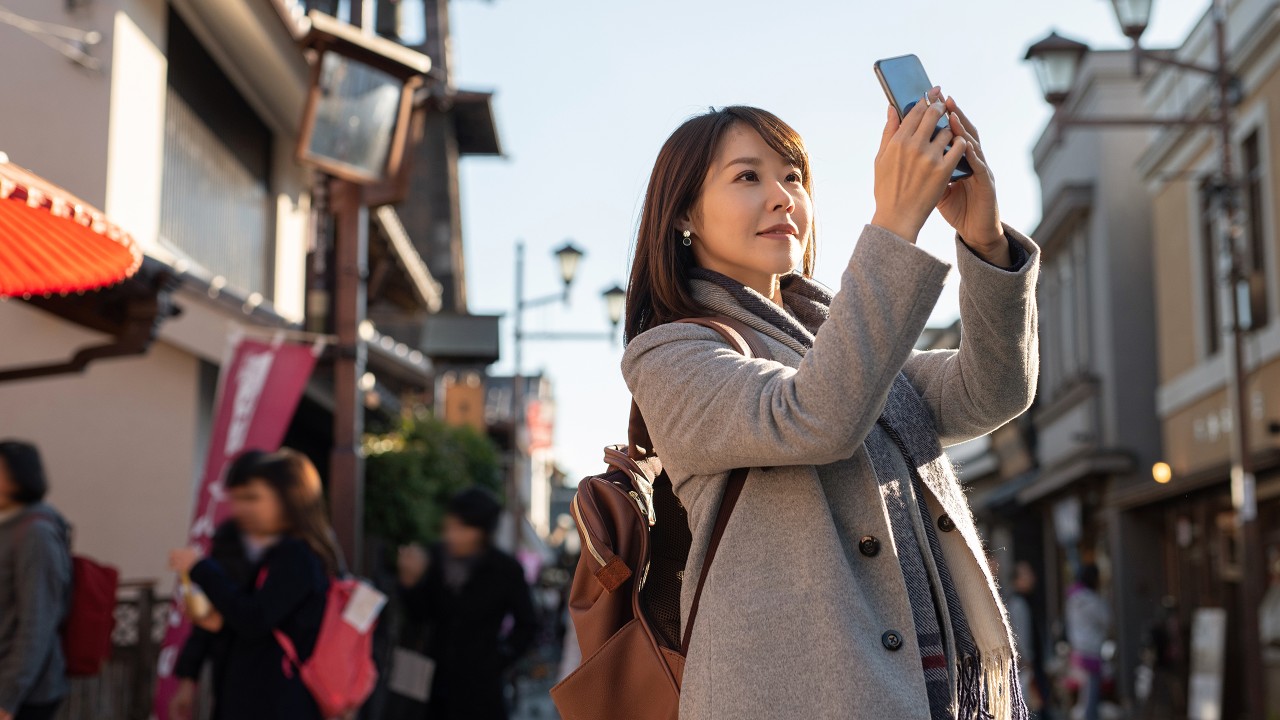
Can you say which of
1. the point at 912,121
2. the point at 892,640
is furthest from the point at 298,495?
the point at 912,121

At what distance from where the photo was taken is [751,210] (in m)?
2.54

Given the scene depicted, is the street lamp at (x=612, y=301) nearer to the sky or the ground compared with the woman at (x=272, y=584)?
nearer to the sky

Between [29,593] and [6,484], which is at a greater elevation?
[6,484]

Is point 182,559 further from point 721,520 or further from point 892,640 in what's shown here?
point 892,640

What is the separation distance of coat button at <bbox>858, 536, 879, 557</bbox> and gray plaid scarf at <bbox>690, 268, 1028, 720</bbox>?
5 cm

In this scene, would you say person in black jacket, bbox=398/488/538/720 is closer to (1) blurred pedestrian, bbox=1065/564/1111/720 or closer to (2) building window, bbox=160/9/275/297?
(2) building window, bbox=160/9/275/297

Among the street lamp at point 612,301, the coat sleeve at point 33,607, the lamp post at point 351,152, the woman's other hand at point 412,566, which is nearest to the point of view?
the coat sleeve at point 33,607

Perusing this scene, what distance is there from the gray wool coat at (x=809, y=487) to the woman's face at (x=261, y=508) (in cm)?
411

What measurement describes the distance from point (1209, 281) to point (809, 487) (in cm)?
2018

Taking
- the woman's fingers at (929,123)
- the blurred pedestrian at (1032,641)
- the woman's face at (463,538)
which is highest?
the woman's fingers at (929,123)

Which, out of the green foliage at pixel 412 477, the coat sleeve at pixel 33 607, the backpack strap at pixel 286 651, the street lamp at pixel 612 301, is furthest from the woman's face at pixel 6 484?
the street lamp at pixel 612 301

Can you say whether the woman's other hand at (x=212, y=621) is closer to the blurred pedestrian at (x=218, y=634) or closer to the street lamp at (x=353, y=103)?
the blurred pedestrian at (x=218, y=634)

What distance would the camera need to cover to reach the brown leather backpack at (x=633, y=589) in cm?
241

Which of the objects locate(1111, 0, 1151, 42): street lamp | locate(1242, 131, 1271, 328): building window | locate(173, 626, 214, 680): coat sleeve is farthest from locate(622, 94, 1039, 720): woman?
locate(1242, 131, 1271, 328): building window
